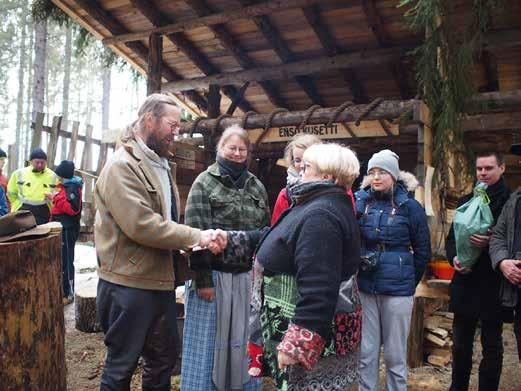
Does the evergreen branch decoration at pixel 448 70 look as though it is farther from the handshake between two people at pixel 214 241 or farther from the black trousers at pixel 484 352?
the handshake between two people at pixel 214 241

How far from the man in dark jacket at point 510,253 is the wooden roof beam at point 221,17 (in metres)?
4.27

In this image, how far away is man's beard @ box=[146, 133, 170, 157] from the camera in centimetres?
273

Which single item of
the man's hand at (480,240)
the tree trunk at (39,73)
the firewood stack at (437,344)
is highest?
the tree trunk at (39,73)

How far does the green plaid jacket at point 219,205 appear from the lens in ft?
10.3

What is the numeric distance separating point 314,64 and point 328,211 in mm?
5994

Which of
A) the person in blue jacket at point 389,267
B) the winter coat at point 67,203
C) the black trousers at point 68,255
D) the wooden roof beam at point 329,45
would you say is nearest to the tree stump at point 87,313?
the black trousers at point 68,255

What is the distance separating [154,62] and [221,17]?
1.44m

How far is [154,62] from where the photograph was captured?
7.44m

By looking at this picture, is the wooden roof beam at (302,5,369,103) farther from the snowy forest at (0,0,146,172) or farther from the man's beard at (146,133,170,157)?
the snowy forest at (0,0,146,172)

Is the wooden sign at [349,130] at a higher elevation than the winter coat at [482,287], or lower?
higher

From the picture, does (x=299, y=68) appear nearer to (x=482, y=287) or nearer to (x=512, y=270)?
(x=482, y=287)

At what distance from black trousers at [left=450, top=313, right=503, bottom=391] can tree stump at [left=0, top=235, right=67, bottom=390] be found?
9.42 feet

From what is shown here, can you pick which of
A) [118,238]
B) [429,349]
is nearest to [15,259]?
[118,238]

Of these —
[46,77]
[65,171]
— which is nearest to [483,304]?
[65,171]
